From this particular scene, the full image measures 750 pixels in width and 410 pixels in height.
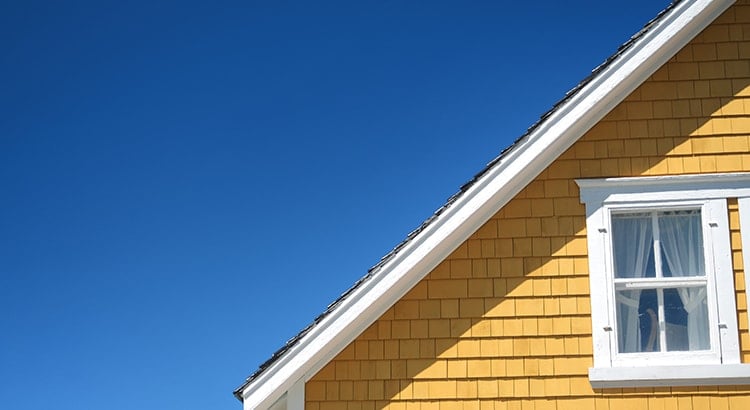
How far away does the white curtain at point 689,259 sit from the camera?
10.7 meters

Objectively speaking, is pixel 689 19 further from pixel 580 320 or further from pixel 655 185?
pixel 580 320

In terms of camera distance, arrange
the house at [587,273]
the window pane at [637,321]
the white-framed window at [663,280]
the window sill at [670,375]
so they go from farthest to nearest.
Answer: the window pane at [637,321], the house at [587,273], the white-framed window at [663,280], the window sill at [670,375]

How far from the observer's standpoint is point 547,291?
1090cm

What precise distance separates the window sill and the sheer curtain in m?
0.31

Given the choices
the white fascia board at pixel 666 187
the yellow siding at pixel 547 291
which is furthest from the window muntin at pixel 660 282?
the yellow siding at pixel 547 291

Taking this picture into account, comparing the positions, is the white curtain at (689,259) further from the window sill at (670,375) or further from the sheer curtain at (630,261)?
the window sill at (670,375)

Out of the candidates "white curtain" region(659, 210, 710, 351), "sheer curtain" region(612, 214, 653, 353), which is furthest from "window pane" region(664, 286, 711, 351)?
"sheer curtain" region(612, 214, 653, 353)

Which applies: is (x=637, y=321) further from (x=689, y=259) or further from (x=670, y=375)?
(x=689, y=259)

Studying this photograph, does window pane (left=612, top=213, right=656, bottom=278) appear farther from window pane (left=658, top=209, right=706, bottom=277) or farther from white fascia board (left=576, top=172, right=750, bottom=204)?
white fascia board (left=576, top=172, right=750, bottom=204)

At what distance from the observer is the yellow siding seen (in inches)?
420

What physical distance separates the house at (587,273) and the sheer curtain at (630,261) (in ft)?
0.05

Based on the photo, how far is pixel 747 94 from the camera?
36.9ft

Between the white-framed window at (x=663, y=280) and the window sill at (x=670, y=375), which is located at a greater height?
the white-framed window at (x=663, y=280)

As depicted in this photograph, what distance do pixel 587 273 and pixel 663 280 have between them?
2.46 ft
